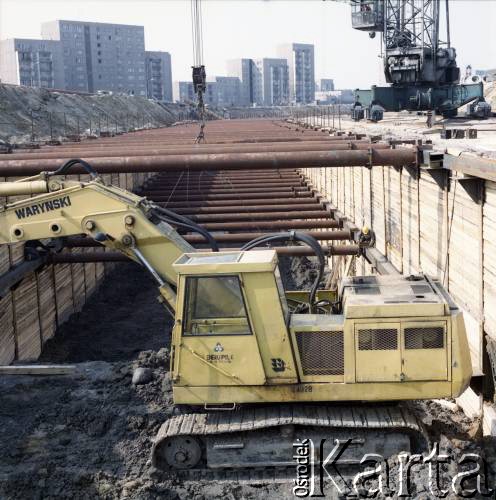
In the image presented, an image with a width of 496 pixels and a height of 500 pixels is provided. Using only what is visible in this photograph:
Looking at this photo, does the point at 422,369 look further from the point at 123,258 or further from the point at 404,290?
the point at 123,258

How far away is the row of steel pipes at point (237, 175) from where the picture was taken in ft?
40.1

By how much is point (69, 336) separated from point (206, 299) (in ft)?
32.2

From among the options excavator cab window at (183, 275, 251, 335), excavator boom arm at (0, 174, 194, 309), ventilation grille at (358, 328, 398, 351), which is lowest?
ventilation grille at (358, 328, 398, 351)

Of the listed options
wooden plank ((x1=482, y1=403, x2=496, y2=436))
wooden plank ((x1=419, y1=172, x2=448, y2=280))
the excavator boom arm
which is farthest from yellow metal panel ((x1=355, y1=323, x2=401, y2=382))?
wooden plank ((x1=419, y1=172, x2=448, y2=280))

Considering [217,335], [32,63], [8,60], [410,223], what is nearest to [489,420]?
[217,335]

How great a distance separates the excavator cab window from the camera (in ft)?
27.8

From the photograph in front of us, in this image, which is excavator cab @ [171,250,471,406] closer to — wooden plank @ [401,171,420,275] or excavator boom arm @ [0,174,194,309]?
excavator boom arm @ [0,174,194,309]

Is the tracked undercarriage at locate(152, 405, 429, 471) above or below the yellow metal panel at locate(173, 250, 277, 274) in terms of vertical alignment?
below

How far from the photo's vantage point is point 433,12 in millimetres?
32219

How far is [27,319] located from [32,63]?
521ft

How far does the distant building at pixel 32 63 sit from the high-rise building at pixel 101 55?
4415mm

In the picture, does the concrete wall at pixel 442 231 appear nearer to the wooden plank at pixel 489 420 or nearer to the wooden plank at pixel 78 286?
the wooden plank at pixel 489 420

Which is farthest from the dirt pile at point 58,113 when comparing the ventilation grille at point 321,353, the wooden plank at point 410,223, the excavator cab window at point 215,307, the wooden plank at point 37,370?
the ventilation grille at point 321,353

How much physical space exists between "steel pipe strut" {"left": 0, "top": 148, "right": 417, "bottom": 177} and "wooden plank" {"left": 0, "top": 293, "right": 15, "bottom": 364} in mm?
3056
